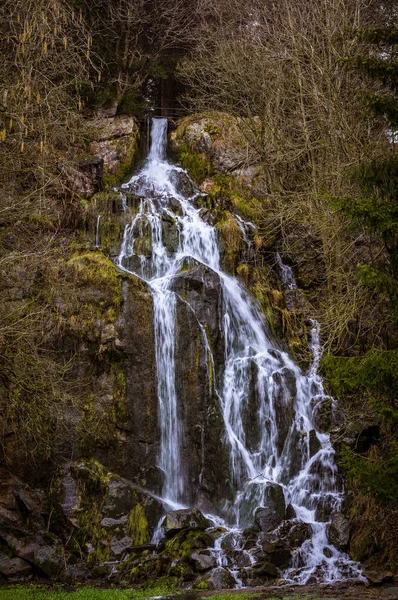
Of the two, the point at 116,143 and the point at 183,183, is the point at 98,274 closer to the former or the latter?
the point at 183,183

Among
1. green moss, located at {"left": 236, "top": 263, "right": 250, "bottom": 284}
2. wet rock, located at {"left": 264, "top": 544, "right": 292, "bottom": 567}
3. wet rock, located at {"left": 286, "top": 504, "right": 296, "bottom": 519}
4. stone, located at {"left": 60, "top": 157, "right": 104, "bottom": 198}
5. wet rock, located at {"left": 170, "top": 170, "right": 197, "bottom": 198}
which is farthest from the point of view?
wet rock, located at {"left": 170, "top": 170, "right": 197, "bottom": 198}

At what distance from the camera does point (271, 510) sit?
11430 mm

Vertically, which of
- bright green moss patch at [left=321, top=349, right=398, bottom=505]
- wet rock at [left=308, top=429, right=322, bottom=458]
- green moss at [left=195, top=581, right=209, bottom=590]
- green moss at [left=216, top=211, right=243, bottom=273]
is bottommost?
green moss at [left=195, top=581, right=209, bottom=590]

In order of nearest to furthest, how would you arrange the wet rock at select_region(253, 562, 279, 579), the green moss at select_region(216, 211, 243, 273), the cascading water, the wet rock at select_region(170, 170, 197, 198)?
the wet rock at select_region(253, 562, 279, 579) → the cascading water → the green moss at select_region(216, 211, 243, 273) → the wet rock at select_region(170, 170, 197, 198)

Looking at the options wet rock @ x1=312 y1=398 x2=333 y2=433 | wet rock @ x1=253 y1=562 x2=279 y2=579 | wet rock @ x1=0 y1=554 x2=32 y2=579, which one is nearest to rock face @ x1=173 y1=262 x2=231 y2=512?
wet rock @ x1=312 y1=398 x2=333 y2=433

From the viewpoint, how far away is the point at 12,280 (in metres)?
12.2

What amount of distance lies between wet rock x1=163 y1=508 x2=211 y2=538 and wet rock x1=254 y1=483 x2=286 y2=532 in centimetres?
105

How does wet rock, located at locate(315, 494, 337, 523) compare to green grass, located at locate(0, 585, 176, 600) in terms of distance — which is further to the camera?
wet rock, located at locate(315, 494, 337, 523)

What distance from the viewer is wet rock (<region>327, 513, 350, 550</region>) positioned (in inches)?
431

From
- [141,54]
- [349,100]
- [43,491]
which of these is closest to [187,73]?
[141,54]

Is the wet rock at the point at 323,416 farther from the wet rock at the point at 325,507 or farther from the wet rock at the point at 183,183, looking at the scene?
the wet rock at the point at 183,183

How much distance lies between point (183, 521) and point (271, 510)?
1713 millimetres

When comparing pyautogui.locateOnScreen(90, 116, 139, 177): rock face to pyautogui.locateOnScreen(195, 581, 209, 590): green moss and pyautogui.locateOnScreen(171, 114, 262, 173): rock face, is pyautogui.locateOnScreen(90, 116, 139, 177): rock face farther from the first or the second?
pyautogui.locateOnScreen(195, 581, 209, 590): green moss

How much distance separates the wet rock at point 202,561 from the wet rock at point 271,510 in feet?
4.42
